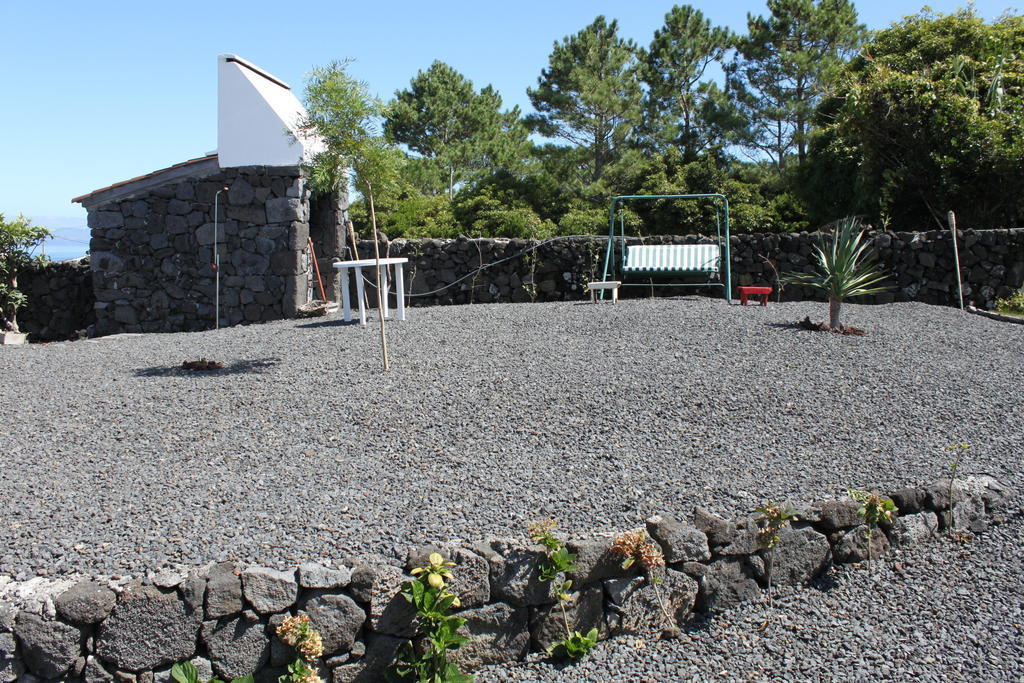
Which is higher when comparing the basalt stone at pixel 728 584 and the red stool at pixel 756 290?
the red stool at pixel 756 290

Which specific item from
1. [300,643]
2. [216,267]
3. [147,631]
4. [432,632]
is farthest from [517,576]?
[216,267]

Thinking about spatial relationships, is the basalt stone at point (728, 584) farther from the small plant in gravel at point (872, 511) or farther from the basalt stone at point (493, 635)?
the basalt stone at point (493, 635)

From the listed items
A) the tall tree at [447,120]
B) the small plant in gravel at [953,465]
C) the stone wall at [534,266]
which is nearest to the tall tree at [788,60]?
the tall tree at [447,120]

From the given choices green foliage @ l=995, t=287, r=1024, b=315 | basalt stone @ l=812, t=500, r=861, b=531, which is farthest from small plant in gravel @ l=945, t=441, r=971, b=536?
green foliage @ l=995, t=287, r=1024, b=315

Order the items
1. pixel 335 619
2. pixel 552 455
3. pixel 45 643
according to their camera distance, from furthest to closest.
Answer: pixel 552 455 → pixel 335 619 → pixel 45 643

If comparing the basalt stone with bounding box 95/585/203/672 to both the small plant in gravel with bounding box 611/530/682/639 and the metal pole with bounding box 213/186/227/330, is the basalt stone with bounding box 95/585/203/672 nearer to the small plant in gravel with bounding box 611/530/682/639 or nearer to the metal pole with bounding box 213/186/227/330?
the small plant in gravel with bounding box 611/530/682/639

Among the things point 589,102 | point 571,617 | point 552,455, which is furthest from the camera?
point 589,102

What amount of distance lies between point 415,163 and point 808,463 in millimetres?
25235

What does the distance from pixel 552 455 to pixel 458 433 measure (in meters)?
0.67

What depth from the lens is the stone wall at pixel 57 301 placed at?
13891 millimetres

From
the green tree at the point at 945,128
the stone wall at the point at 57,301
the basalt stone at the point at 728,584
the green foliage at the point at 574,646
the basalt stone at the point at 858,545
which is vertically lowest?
the green foliage at the point at 574,646

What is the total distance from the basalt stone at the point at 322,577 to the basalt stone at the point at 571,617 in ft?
2.75

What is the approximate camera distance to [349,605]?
3506mm

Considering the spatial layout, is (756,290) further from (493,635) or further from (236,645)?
(236,645)
